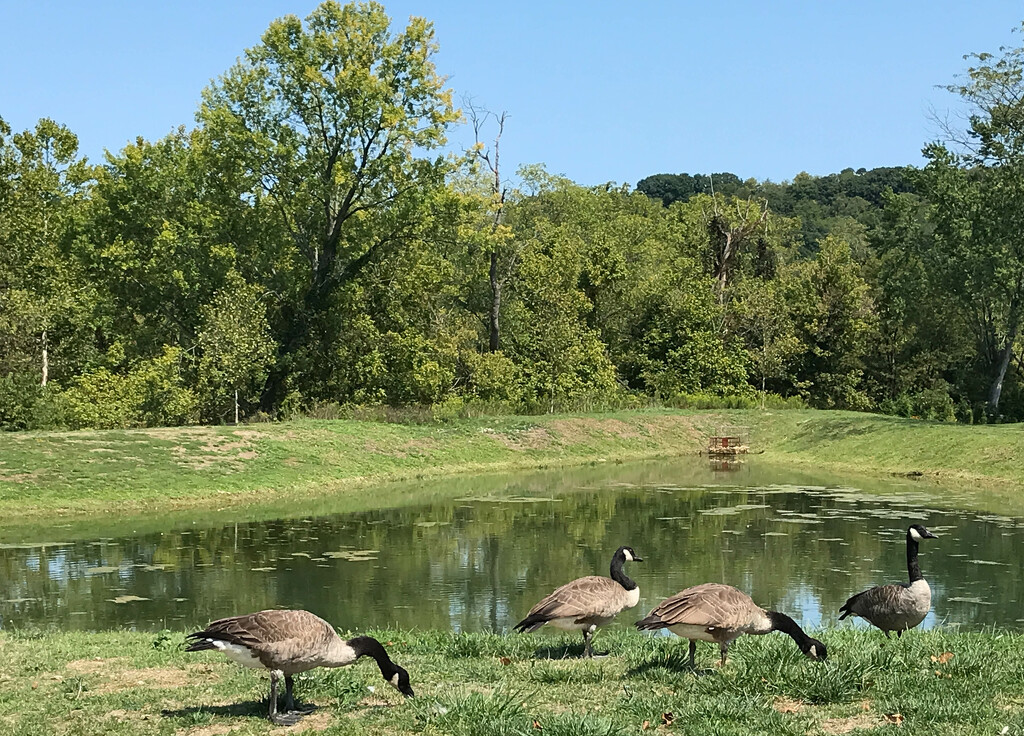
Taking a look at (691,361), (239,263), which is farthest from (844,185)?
(239,263)

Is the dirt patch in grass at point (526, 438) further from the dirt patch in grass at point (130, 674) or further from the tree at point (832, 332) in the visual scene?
the dirt patch in grass at point (130, 674)

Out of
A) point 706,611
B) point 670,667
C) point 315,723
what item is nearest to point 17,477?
point 315,723

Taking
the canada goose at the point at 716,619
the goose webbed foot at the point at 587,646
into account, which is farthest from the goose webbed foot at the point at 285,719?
the goose webbed foot at the point at 587,646

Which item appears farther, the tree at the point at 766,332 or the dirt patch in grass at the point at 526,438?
the tree at the point at 766,332

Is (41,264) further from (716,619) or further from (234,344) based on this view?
(716,619)

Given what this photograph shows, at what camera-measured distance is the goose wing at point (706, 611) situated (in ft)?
29.6

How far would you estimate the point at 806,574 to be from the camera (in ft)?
64.1

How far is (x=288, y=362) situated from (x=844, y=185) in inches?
5604

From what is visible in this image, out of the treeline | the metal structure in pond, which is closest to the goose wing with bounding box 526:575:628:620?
the treeline

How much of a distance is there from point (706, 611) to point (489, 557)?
13.0m

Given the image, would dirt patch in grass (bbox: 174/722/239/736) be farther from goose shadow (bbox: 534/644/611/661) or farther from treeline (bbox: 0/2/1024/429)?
treeline (bbox: 0/2/1024/429)

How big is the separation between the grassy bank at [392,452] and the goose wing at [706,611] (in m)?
21.8

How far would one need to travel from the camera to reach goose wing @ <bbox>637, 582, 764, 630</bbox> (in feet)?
29.6

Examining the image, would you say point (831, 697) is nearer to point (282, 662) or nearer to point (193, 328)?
point (282, 662)
